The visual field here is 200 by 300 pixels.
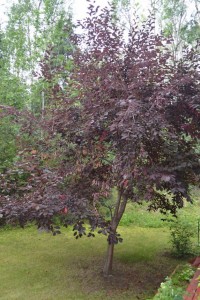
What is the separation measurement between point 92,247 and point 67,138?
8.65 ft

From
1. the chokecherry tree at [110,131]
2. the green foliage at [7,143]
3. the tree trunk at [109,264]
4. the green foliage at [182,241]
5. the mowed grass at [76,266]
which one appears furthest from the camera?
the green foliage at [7,143]

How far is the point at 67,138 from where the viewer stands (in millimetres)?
4227

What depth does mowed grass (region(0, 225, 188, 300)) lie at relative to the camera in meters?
4.12

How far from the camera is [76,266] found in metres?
5.02

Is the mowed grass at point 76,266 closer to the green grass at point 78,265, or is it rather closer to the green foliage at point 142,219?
the green grass at point 78,265

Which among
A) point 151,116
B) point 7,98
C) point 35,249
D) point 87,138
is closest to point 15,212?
point 87,138

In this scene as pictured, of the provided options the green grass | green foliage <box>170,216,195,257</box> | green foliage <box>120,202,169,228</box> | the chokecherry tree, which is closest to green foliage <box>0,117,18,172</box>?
the green grass

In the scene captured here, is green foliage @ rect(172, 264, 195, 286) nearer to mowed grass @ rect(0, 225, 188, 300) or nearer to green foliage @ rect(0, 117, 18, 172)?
mowed grass @ rect(0, 225, 188, 300)

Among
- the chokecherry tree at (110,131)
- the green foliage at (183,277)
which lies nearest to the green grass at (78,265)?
the green foliage at (183,277)

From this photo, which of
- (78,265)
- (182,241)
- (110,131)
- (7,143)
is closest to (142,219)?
(182,241)

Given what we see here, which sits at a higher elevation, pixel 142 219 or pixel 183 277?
pixel 142 219

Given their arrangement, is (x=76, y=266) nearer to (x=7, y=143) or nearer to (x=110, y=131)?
(x=110, y=131)

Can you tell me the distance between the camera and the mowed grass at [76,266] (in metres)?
4.12

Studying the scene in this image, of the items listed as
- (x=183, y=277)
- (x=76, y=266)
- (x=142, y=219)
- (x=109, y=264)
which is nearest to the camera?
(x=183, y=277)
